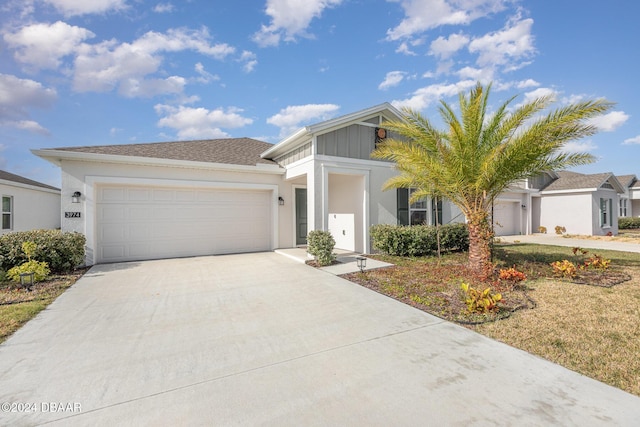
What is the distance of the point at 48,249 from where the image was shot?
23.8 feet

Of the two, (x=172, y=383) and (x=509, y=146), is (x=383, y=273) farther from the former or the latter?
(x=172, y=383)

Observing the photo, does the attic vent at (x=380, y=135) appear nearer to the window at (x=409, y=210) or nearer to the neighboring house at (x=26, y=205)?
the window at (x=409, y=210)

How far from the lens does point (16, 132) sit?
13.5 meters

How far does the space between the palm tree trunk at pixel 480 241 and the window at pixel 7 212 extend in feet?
64.3

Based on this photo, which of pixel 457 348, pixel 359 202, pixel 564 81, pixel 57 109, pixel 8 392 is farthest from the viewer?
pixel 57 109

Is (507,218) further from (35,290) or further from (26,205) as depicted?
(26,205)

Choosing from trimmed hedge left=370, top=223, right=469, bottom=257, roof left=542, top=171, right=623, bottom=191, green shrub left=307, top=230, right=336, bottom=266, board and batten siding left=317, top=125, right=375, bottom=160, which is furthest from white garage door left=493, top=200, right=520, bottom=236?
green shrub left=307, top=230, right=336, bottom=266

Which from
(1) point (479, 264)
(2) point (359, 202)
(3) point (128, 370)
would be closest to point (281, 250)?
(2) point (359, 202)

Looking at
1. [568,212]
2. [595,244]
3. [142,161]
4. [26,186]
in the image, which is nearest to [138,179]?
[142,161]

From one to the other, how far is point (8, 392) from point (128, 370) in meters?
0.96

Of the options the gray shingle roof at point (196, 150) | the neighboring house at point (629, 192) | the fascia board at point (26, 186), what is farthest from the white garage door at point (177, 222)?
the neighboring house at point (629, 192)

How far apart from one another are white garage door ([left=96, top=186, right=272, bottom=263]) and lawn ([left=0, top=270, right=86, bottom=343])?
85.6 inches

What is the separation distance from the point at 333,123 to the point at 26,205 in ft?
55.3

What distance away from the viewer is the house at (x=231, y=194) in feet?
28.9
